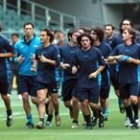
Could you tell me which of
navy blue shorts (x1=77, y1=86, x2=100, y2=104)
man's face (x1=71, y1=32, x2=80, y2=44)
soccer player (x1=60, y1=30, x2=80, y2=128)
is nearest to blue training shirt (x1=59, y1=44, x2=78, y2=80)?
soccer player (x1=60, y1=30, x2=80, y2=128)

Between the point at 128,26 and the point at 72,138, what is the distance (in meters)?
4.38

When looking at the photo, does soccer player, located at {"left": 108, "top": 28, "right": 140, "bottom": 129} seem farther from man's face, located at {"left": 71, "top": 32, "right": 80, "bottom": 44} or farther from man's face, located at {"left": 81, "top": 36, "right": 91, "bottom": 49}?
man's face, located at {"left": 71, "top": 32, "right": 80, "bottom": 44}

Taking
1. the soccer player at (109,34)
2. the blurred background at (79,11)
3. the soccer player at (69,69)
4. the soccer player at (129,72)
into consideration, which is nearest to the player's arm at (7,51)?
the soccer player at (69,69)

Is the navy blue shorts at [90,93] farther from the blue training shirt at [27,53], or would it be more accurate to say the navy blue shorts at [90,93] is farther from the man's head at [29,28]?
the man's head at [29,28]

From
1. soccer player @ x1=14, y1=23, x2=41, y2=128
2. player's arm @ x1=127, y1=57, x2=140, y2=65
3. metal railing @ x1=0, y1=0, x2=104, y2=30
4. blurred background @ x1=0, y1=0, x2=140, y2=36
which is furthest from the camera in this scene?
blurred background @ x1=0, y1=0, x2=140, y2=36

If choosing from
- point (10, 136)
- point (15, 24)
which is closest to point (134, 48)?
point (10, 136)

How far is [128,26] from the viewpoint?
17.8m

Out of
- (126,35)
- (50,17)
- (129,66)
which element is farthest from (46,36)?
(50,17)

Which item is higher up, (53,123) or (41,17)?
(41,17)

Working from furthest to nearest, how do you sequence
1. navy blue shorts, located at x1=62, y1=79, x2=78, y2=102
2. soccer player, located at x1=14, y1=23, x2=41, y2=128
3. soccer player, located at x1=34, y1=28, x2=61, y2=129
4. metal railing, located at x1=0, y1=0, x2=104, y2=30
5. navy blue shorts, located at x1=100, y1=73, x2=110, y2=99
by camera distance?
metal railing, located at x1=0, y1=0, x2=104, y2=30
navy blue shorts, located at x1=100, y1=73, x2=110, y2=99
navy blue shorts, located at x1=62, y1=79, x2=78, y2=102
soccer player, located at x1=14, y1=23, x2=41, y2=128
soccer player, located at x1=34, y1=28, x2=61, y2=129

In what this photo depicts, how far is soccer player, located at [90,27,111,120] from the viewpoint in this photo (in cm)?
1709

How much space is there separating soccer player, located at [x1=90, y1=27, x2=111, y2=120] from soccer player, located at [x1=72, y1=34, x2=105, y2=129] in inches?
23.3

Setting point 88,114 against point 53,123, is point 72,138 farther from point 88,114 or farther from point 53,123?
point 53,123

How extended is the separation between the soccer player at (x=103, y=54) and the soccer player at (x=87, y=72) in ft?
1.94
